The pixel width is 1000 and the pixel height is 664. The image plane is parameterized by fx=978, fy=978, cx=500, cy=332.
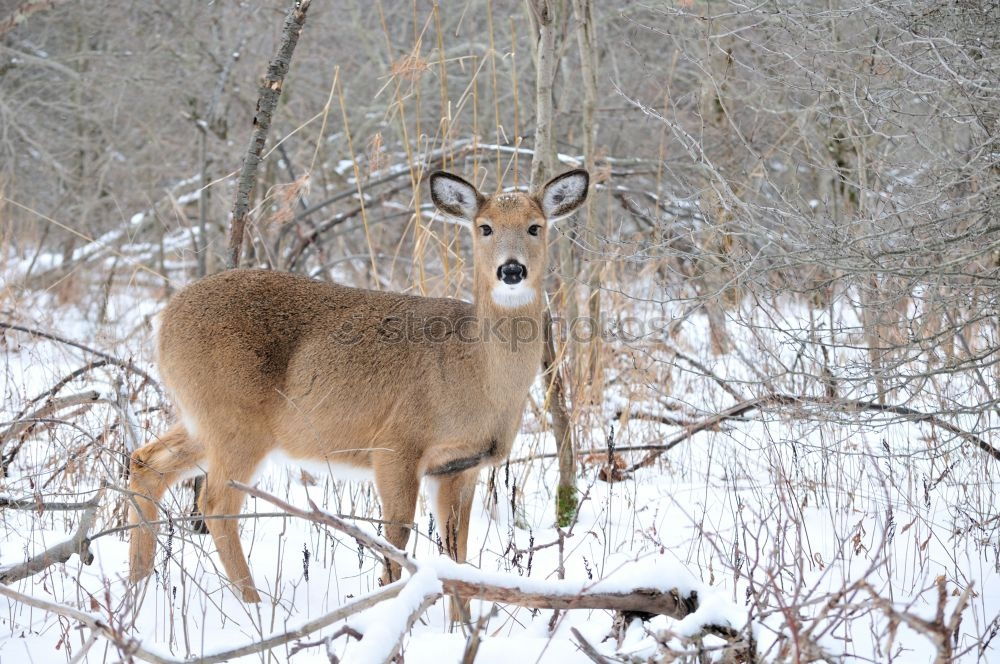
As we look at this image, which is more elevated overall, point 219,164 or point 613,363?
point 219,164

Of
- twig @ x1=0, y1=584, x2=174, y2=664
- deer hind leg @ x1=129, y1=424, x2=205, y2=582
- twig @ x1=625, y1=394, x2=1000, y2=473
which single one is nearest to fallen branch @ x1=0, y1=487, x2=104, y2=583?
twig @ x1=0, y1=584, x2=174, y2=664

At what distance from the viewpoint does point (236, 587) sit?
4.33m

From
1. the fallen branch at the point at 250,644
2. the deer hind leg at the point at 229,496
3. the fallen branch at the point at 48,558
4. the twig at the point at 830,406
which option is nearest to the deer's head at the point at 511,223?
the twig at the point at 830,406

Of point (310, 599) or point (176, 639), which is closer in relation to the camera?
point (176, 639)

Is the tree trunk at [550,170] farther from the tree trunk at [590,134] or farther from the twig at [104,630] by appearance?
the twig at [104,630]

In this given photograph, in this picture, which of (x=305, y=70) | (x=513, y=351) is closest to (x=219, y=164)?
(x=305, y=70)

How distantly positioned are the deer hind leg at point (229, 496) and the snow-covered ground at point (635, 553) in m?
0.10

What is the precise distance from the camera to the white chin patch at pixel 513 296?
4949 mm

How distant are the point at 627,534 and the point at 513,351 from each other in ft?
4.18

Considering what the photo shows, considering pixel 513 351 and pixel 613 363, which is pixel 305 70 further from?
pixel 513 351

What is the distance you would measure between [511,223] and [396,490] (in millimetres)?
1497

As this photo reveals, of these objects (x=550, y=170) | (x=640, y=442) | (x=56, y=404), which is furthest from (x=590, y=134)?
(x=56, y=404)

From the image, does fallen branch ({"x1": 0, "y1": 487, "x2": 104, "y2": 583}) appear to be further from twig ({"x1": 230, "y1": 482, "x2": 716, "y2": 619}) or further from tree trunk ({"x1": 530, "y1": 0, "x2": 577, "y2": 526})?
tree trunk ({"x1": 530, "y1": 0, "x2": 577, "y2": 526})

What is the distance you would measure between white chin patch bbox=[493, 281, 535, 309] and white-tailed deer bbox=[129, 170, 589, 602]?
10 millimetres
